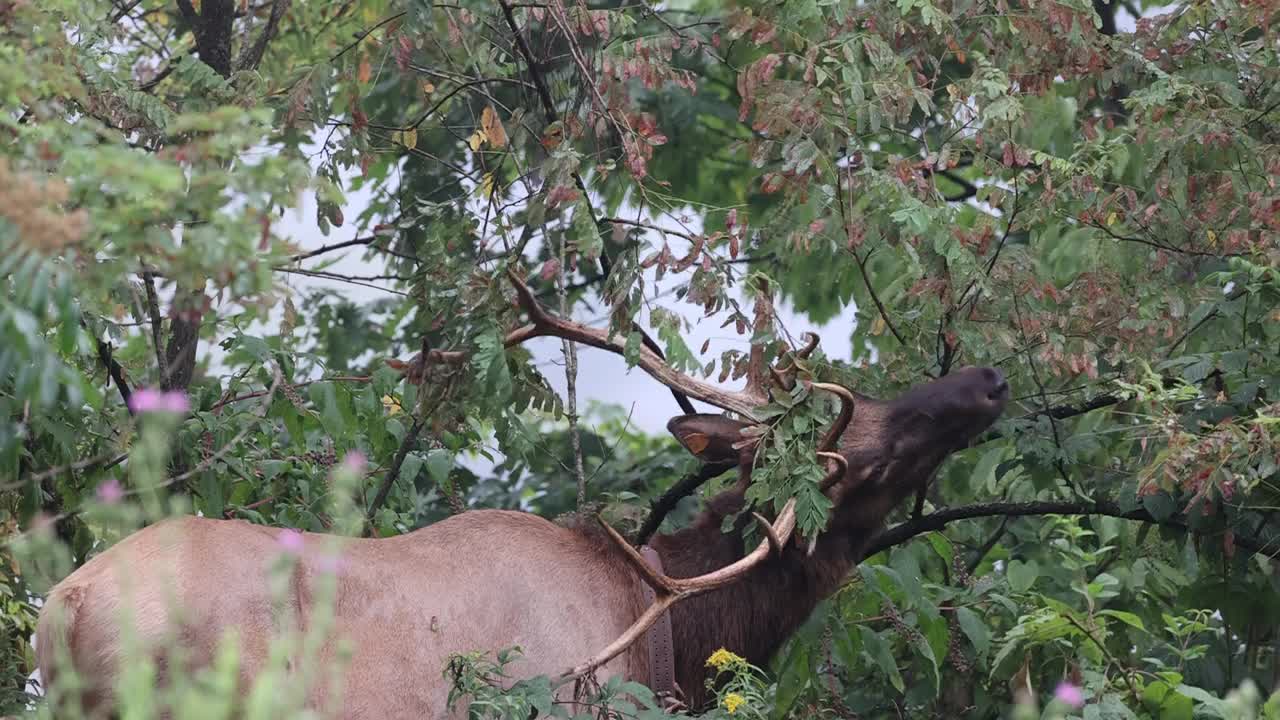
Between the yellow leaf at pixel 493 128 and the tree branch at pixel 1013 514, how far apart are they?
1.95m

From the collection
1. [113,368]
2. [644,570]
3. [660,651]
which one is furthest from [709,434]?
[113,368]

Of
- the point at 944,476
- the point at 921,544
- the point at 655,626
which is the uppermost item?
the point at 944,476

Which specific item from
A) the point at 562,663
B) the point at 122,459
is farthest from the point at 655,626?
the point at 122,459

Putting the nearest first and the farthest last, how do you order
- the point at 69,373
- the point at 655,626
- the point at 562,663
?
the point at 69,373
the point at 562,663
the point at 655,626

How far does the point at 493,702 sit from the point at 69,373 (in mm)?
1331

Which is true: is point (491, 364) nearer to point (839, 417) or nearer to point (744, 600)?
point (839, 417)

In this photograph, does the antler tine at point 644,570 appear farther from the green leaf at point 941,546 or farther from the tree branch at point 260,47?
the tree branch at point 260,47

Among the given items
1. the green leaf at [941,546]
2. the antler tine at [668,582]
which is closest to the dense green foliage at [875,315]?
the green leaf at [941,546]

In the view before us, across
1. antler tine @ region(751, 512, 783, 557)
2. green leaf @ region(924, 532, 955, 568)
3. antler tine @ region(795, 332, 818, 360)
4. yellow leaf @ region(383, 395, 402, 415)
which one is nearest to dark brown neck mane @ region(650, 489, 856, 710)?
antler tine @ region(751, 512, 783, 557)

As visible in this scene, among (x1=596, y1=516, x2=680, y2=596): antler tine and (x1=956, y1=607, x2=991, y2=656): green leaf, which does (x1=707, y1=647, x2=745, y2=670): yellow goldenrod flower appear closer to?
(x1=596, y1=516, x2=680, y2=596): antler tine

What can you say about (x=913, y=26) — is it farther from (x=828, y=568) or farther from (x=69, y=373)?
(x=69, y=373)

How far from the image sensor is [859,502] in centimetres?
522

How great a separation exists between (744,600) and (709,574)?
0.55 metres

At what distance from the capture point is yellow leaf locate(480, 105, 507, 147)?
17.9 ft
